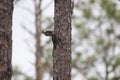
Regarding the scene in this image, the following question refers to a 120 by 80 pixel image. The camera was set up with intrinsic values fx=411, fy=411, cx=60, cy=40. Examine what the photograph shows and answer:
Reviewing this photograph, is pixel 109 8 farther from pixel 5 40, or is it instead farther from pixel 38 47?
pixel 5 40

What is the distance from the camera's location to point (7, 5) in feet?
9.88

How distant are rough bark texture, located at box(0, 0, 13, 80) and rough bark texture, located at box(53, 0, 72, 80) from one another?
401 mm

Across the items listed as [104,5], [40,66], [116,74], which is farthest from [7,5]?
[104,5]

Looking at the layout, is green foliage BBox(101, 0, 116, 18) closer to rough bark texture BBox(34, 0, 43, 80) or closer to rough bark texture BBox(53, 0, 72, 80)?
rough bark texture BBox(34, 0, 43, 80)

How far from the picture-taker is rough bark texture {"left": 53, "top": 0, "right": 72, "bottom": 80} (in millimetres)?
3191

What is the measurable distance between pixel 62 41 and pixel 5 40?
496 millimetres

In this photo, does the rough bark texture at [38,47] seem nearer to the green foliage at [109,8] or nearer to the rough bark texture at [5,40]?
the green foliage at [109,8]

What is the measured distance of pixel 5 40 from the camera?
297cm

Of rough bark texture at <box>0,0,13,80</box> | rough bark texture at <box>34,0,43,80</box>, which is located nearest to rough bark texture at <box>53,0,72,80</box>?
rough bark texture at <box>0,0,13,80</box>

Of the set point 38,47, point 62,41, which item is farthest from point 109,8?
point 62,41

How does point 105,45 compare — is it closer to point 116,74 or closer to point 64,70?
point 116,74

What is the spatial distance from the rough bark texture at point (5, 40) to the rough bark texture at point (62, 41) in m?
0.40

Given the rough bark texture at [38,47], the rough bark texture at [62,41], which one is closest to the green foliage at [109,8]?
the rough bark texture at [38,47]

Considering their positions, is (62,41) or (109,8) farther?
(109,8)
